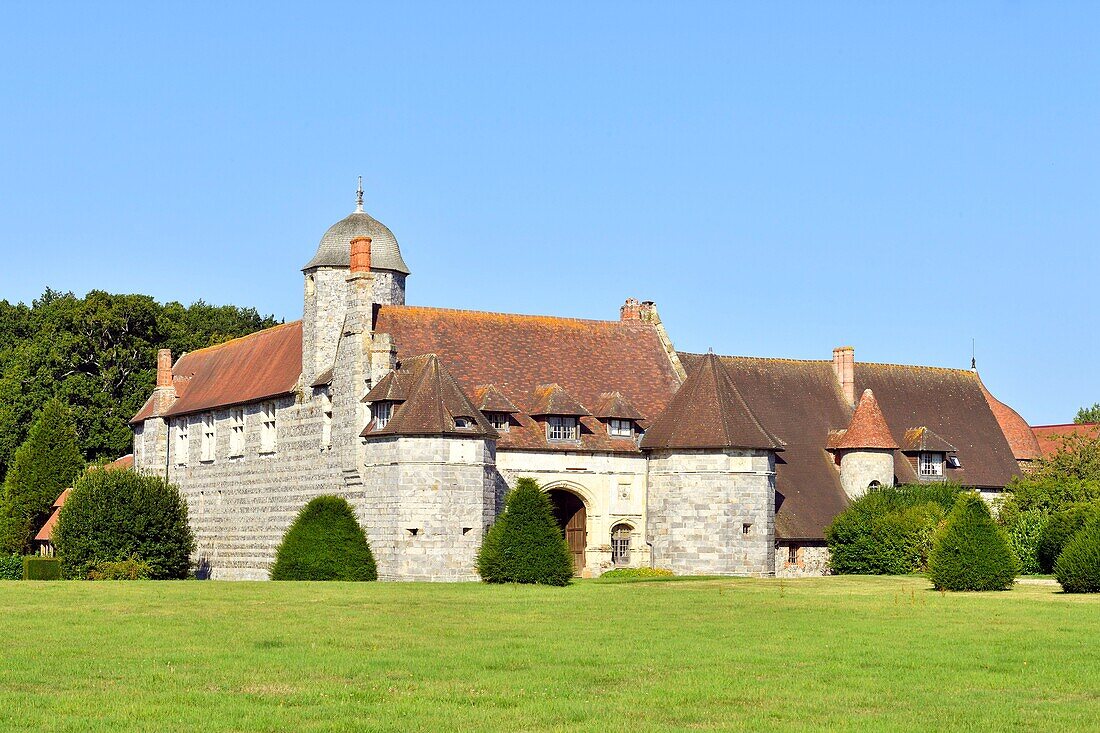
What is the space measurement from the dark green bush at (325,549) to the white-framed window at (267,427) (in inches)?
448

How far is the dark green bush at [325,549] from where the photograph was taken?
4772cm

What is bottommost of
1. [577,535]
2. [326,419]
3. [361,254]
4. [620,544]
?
[620,544]

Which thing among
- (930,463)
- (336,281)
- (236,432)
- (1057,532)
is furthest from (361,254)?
(1057,532)

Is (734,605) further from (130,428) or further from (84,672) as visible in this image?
(130,428)

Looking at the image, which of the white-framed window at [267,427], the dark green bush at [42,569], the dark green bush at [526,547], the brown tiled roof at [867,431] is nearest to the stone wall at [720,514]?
the brown tiled roof at [867,431]

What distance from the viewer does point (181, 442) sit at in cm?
6744

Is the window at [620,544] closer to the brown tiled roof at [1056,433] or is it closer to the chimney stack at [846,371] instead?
the chimney stack at [846,371]

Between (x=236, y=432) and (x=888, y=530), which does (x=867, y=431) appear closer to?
(x=888, y=530)

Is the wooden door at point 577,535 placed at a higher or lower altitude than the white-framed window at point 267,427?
lower

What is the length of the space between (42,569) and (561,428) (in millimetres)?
17677

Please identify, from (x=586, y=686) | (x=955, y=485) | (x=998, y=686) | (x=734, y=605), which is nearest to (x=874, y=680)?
(x=998, y=686)

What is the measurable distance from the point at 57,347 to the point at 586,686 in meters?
63.3

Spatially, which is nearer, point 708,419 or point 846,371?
point 708,419

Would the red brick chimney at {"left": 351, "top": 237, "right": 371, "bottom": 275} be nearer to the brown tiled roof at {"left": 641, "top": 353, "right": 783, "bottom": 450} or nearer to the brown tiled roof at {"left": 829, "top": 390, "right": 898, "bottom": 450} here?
the brown tiled roof at {"left": 641, "top": 353, "right": 783, "bottom": 450}
